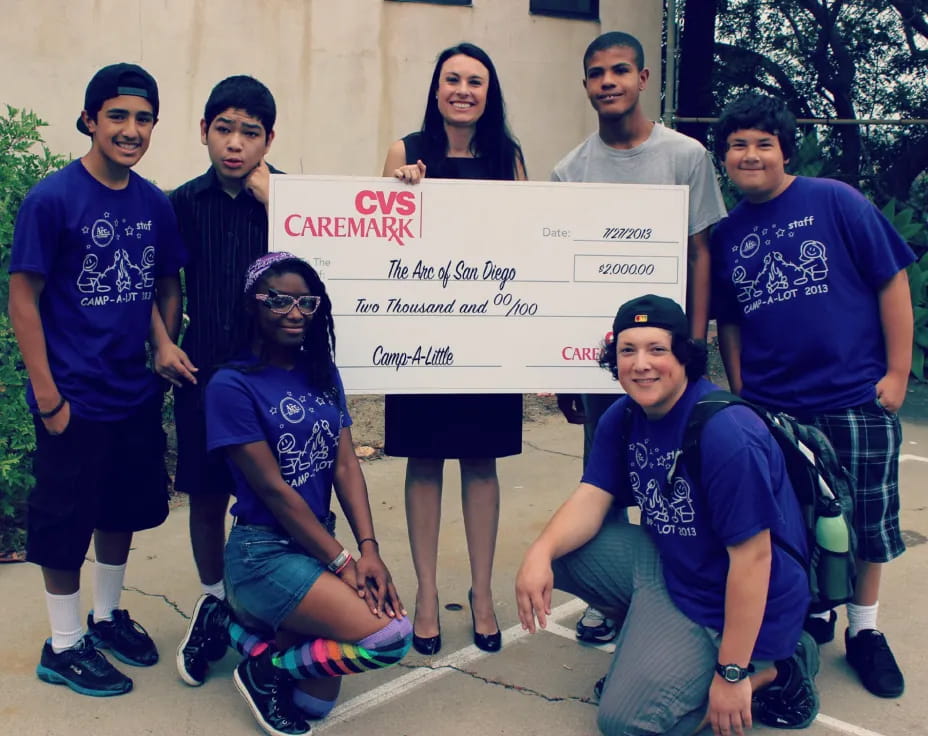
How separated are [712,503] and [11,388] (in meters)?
3.18

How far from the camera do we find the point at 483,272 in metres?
3.88

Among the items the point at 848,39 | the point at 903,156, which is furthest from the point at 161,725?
the point at 848,39

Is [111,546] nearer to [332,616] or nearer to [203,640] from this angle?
[203,640]

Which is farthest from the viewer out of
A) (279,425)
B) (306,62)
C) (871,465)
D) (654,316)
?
(306,62)

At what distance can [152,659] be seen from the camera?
3689 millimetres

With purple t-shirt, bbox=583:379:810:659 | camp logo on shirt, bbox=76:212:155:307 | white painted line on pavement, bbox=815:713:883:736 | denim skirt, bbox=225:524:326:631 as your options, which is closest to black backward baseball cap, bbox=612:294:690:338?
purple t-shirt, bbox=583:379:810:659

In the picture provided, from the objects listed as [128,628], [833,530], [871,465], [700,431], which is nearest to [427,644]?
[128,628]

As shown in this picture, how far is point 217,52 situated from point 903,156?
677 centimetres

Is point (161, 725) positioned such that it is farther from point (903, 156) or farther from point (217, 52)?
point (903, 156)

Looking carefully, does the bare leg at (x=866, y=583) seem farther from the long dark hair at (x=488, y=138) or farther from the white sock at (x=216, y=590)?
the white sock at (x=216, y=590)

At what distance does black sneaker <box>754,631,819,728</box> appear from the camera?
325 cm

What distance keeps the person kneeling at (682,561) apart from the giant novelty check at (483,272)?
62 centimetres

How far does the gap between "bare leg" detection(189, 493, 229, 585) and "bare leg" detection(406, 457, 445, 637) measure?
2.22 ft

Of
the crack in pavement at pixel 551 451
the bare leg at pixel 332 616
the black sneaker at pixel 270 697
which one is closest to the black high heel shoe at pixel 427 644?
the black sneaker at pixel 270 697
